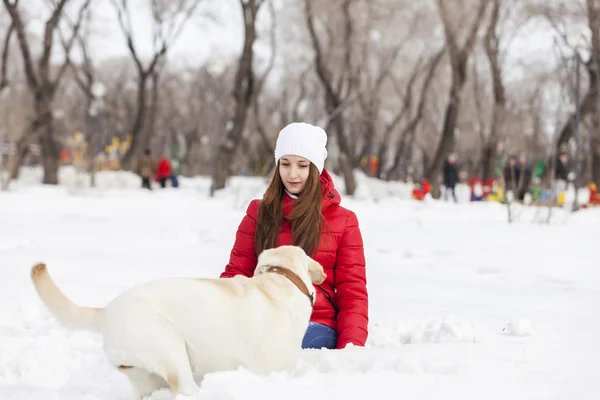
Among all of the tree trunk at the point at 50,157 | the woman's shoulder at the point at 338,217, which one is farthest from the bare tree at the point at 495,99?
the woman's shoulder at the point at 338,217

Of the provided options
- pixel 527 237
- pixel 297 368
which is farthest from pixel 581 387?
pixel 527 237

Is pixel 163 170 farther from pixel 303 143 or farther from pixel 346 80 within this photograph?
pixel 303 143

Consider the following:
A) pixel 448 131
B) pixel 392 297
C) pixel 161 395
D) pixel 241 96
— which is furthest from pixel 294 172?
pixel 448 131

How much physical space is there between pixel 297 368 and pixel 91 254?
5482 mm

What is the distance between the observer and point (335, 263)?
381 centimetres

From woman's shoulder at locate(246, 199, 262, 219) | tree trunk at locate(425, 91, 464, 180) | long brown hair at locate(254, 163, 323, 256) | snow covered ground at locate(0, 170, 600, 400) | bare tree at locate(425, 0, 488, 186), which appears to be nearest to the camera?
snow covered ground at locate(0, 170, 600, 400)

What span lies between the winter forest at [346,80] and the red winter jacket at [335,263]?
9.52m

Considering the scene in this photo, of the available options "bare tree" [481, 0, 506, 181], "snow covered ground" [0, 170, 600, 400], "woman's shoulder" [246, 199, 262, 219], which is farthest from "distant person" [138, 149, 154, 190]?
"woman's shoulder" [246, 199, 262, 219]

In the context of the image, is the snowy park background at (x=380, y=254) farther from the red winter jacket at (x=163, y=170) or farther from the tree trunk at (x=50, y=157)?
the red winter jacket at (x=163, y=170)

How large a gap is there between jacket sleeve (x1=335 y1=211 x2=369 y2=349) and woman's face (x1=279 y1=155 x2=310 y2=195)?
364 millimetres

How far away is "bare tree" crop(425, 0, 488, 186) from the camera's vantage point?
17234mm

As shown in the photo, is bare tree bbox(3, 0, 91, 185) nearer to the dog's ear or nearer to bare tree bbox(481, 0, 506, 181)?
bare tree bbox(481, 0, 506, 181)

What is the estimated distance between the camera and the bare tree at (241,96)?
1775 centimetres

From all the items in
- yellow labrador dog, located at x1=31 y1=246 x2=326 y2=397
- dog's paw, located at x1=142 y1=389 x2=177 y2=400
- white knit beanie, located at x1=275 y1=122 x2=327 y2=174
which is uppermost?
white knit beanie, located at x1=275 y1=122 x2=327 y2=174
